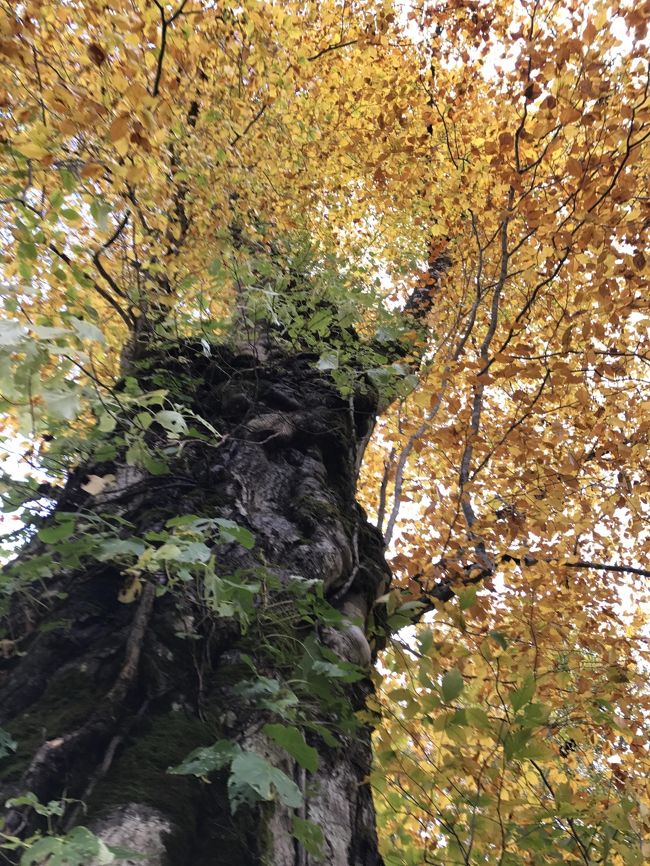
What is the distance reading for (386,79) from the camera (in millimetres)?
9227

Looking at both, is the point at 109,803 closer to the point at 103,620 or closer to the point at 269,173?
the point at 103,620

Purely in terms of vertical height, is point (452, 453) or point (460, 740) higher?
point (452, 453)

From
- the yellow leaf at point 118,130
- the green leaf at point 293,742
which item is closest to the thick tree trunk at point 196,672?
the green leaf at point 293,742

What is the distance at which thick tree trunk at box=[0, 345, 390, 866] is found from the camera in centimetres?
172

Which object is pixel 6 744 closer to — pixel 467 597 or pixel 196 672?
pixel 196 672

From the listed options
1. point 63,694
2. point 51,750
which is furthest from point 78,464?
point 51,750

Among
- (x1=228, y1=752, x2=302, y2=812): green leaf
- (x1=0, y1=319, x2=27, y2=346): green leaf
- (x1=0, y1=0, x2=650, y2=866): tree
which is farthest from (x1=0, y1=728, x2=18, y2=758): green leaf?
(x1=0, y1=319, x2=27, y2=346): green leaf

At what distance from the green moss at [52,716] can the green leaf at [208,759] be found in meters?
0.48

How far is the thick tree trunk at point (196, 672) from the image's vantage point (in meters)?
1.72

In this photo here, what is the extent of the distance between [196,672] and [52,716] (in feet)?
1.67

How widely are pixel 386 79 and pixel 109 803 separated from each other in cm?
1036

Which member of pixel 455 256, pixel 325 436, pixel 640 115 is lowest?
pixel 325 436

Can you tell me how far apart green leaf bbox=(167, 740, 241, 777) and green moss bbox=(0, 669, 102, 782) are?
1.59 ft

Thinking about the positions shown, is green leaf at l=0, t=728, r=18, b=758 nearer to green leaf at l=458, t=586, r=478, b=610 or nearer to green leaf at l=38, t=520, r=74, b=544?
green leaf at l=38, t=520, r=74, b=544
